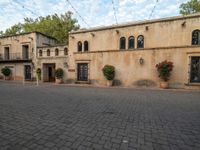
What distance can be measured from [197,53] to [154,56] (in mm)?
3611

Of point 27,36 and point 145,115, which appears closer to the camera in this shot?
point 145,115

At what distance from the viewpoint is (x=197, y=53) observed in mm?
13086

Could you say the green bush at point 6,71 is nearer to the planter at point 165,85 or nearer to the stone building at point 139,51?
the stone building at point 139,51

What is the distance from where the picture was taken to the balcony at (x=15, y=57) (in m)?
22.8

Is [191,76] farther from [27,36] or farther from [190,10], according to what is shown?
[27,36]

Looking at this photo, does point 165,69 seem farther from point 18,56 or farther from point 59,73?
point 18,56

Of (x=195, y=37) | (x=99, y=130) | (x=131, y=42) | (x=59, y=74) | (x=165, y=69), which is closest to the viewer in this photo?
(x=99, y=130)

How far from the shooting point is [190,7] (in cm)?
2470

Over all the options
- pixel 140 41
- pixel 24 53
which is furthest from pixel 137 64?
pixel 24 53

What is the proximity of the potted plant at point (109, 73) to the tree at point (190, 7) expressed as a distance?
19.0 metres

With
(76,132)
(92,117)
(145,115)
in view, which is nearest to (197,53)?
(145,115)

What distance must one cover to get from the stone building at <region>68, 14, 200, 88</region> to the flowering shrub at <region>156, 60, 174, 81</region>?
0.82 metres

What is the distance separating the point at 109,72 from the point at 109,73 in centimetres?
12

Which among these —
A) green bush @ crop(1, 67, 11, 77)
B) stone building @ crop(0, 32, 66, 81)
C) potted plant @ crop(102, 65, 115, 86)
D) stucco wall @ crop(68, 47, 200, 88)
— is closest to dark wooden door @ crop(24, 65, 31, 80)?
stone building @ crop(0, 32, 66, 81)
